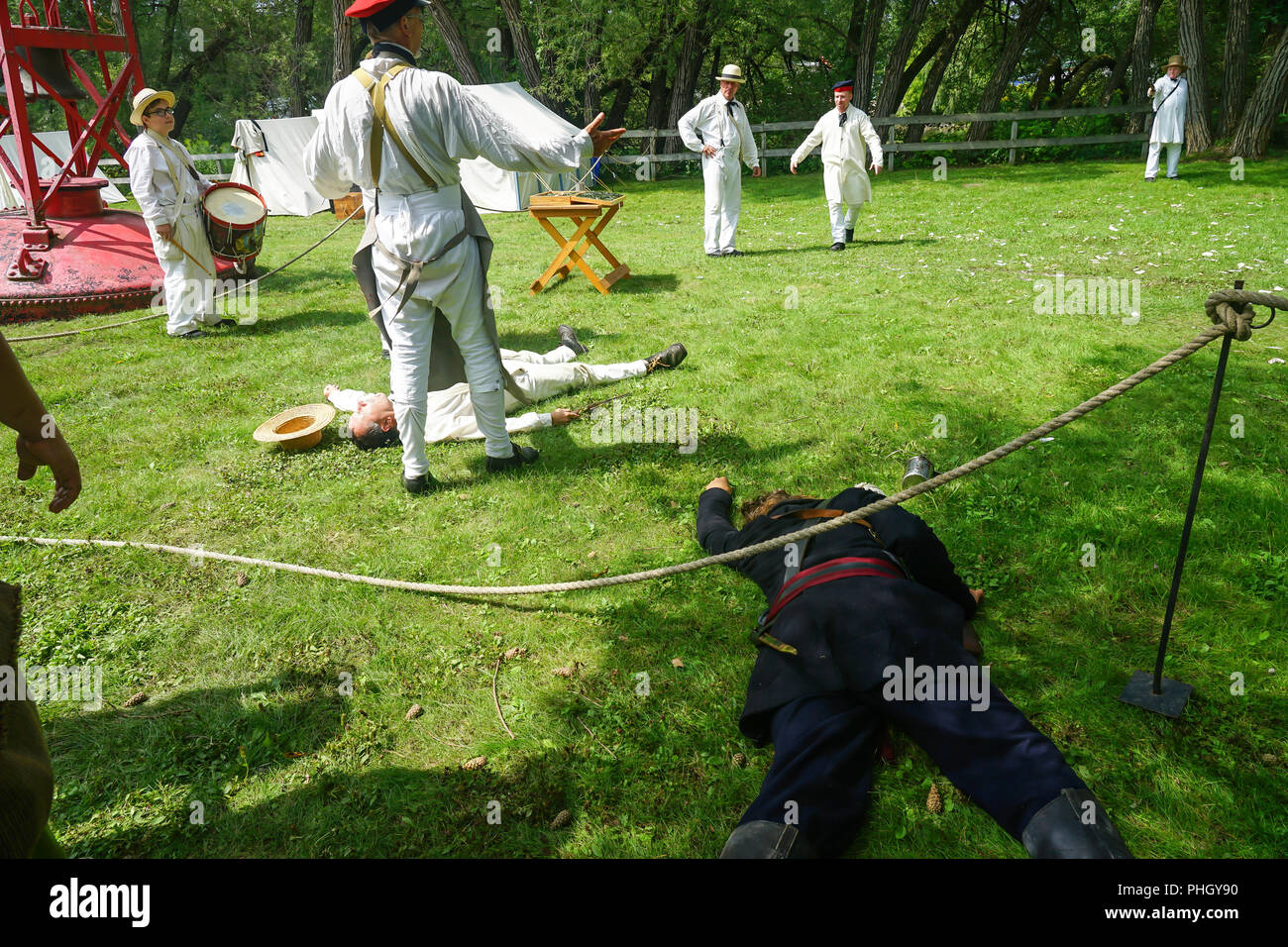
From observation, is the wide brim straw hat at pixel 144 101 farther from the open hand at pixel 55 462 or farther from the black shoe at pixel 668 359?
the open hand at pixel 55 462

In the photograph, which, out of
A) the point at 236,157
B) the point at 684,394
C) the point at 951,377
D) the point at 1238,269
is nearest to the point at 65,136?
the point at 236,157

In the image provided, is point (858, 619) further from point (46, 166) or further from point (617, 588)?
point (46, 166)

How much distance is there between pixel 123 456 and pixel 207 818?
12.8 ft

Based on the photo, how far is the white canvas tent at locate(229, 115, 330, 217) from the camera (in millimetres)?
17938

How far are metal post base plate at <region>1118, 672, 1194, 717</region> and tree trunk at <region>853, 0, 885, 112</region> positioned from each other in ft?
66.2

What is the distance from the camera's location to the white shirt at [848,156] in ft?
35.8

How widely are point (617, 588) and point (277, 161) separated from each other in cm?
1865

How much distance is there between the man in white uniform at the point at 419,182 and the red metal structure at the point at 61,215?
20.5 feet

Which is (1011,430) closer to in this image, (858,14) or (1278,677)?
(1278,677)

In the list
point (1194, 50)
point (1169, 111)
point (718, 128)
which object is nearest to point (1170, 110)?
point (1169, 111)

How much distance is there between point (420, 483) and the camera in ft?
15.9

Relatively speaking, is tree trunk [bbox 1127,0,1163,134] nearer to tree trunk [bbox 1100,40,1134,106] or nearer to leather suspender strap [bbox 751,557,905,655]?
tree trunk [bbox 1100,40,1134,106]

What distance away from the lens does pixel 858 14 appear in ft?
74.9

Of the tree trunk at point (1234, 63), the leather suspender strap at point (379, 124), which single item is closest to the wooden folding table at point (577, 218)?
the leather suspender strap at point (379, 124)
